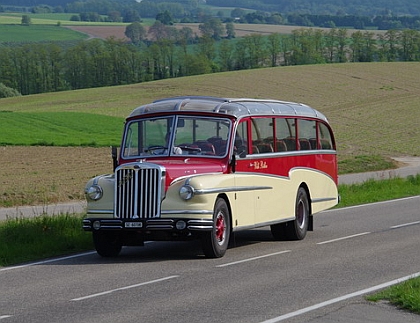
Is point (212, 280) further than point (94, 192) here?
No

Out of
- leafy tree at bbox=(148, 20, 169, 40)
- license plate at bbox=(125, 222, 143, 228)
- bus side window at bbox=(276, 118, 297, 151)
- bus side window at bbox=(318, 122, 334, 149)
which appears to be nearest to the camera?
license plate at bbox=(125, 222, 143, 228)

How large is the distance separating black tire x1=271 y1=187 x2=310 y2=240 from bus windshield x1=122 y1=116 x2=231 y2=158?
2.54 metres

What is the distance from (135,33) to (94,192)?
179 meters

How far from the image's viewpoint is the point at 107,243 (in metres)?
15.6

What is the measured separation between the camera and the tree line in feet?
452

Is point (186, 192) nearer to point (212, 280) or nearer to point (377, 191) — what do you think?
point (212, 280)

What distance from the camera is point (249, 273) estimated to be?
13617mm

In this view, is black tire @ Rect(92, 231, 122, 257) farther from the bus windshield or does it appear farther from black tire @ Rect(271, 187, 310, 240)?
black tire @ Rect(271, 187, 310, 240)

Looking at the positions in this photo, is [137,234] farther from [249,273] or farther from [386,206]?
[386,206]

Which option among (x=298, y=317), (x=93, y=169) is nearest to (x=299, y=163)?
(x=298, y=317)

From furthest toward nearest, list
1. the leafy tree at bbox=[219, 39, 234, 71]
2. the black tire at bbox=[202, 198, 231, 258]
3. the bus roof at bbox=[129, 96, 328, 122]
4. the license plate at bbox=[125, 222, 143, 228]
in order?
1. the leafy tree at bbox=[219, 39, 234, 71]
2. the bus roof at bbox=[129, 96, 328, 122]
3. the black tire at bbox=[202, 198, 231, 258]
4. the license plate at bbox=[125, 222, 143, 228]

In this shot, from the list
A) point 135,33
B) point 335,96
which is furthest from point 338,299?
point 135,33

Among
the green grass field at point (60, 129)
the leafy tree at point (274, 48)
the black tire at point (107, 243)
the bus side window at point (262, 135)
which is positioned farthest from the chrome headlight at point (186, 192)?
the leafy tree at point (274, 48)

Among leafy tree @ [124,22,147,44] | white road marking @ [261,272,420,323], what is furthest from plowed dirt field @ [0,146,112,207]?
leafy tree @ [124,22,147,44]
